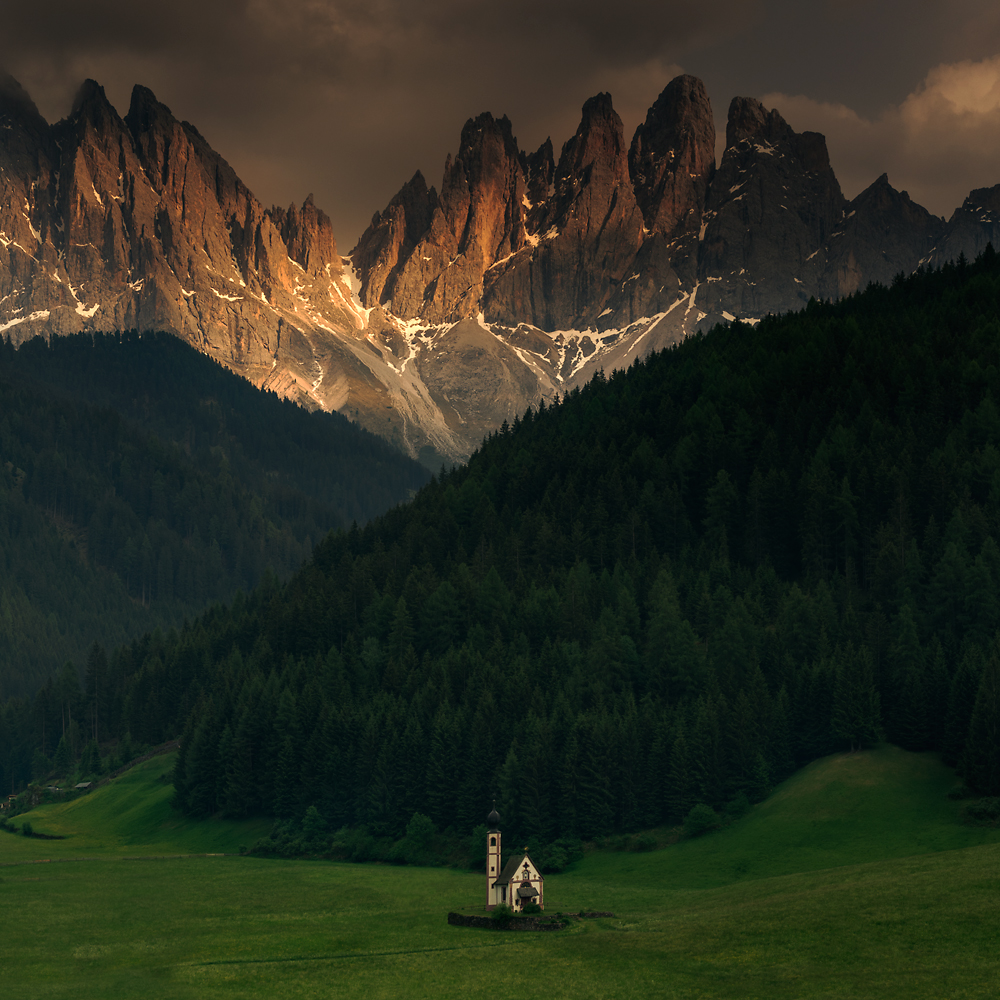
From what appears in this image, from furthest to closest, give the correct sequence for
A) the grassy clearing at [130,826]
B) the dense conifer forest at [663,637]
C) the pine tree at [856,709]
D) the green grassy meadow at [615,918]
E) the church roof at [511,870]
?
the grassy clearing at [130,826], the dense conifer forest at [663,637], the pine tree at [856,709], the church roof at [511,870], the green grassy meadow at [615,918]

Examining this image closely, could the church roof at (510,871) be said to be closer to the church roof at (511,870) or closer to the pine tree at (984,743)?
the church roof at (511,870)

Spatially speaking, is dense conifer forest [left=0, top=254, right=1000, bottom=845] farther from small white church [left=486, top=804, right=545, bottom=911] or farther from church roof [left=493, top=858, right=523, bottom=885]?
church roof [left=493, top=858, right=523, bottom=885]

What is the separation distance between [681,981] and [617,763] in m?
58.4

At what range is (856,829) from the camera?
98.8 m

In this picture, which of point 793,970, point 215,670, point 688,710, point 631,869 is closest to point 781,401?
point 688,710

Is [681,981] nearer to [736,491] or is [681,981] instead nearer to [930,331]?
[736,491]

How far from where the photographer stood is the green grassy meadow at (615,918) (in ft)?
203

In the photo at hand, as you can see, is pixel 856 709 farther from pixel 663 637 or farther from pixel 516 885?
pixel 516 885

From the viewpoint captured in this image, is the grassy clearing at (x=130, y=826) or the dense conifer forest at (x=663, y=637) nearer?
the dense conifer forest at (x=663, y=637)

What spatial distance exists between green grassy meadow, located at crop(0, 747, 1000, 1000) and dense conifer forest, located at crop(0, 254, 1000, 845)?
812 cm

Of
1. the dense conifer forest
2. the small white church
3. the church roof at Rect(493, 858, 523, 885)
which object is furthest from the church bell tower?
the dense conifer forest

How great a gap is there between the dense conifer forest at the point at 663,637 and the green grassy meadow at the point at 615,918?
26.6ft

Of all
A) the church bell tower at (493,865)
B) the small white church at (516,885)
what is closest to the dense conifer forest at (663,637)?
the church bell tower at (493,865)

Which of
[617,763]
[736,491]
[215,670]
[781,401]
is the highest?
[781,401]
